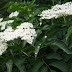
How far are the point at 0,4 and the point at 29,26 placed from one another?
5.33 m

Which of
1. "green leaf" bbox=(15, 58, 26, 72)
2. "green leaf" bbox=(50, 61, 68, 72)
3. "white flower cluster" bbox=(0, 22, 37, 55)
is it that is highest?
"white flower cluster" bbox=(0, 22, 37, 55)

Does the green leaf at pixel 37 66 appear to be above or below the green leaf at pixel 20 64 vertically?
below

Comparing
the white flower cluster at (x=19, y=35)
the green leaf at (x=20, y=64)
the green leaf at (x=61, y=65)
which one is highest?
the white flower cluster at (x=19, y=35)

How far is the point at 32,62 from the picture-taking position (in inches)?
85.0

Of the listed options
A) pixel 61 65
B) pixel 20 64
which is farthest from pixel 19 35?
pixel 61 65

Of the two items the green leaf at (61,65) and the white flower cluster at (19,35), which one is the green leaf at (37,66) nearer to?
the green leaf at (61,65)

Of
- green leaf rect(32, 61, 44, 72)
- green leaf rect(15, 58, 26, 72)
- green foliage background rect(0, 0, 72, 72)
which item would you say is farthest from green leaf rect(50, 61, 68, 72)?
green leaf rect(15, 58, 26, 72)

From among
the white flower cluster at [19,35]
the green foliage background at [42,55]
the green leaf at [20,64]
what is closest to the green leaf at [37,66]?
the green foliage background at [42,55]

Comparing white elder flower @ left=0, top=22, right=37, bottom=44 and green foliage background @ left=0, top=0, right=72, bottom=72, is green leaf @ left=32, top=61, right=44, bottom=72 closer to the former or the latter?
green foliage background @ left=0, top=0, right=72, bottom=72

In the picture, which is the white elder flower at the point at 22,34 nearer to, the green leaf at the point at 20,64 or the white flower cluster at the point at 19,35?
the white flower cluster at the point at 19,35

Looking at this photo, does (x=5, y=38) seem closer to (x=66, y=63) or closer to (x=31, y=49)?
(x=31, y=49)

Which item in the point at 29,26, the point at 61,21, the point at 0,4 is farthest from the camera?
the point at 0,4

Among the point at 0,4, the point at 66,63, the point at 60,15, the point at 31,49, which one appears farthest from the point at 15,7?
the point at 0,4

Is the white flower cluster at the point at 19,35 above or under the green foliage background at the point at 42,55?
above
